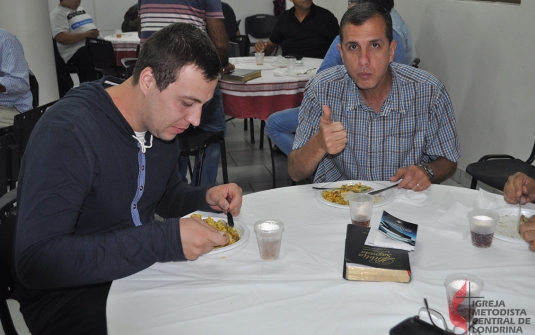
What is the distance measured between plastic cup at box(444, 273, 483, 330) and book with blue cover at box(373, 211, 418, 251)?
0.23 meters

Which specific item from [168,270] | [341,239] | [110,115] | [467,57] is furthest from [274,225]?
[467,57]

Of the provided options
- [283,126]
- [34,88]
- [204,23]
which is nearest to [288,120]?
[283,126]

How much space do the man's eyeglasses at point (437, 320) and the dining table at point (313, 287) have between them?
20mm

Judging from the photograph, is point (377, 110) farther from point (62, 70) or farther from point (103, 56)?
point (62, 70)

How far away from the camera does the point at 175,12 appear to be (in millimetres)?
3607

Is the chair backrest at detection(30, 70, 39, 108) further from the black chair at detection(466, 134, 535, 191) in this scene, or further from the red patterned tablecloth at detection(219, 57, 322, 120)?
the black chair at detection(466, 134, 535, 191)

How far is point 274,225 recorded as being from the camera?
1.51 metres

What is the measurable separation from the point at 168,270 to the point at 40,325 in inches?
16.7

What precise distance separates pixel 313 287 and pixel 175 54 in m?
0.71

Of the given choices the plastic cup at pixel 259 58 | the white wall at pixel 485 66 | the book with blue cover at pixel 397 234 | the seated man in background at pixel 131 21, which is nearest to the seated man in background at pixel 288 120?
the white wall at pixel 485 66

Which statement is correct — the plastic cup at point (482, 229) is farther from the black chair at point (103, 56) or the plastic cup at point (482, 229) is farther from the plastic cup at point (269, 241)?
the black chair at point (103, 56)

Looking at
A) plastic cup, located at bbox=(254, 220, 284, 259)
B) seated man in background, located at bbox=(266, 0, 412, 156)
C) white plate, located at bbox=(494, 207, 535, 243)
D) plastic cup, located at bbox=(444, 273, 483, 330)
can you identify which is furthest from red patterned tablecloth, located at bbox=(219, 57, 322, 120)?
plastic cup, located at bbox=(444, 273, 483, 330)

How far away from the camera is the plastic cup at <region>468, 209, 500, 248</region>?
58.6 inches

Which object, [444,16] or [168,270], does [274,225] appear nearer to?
[168,270]
